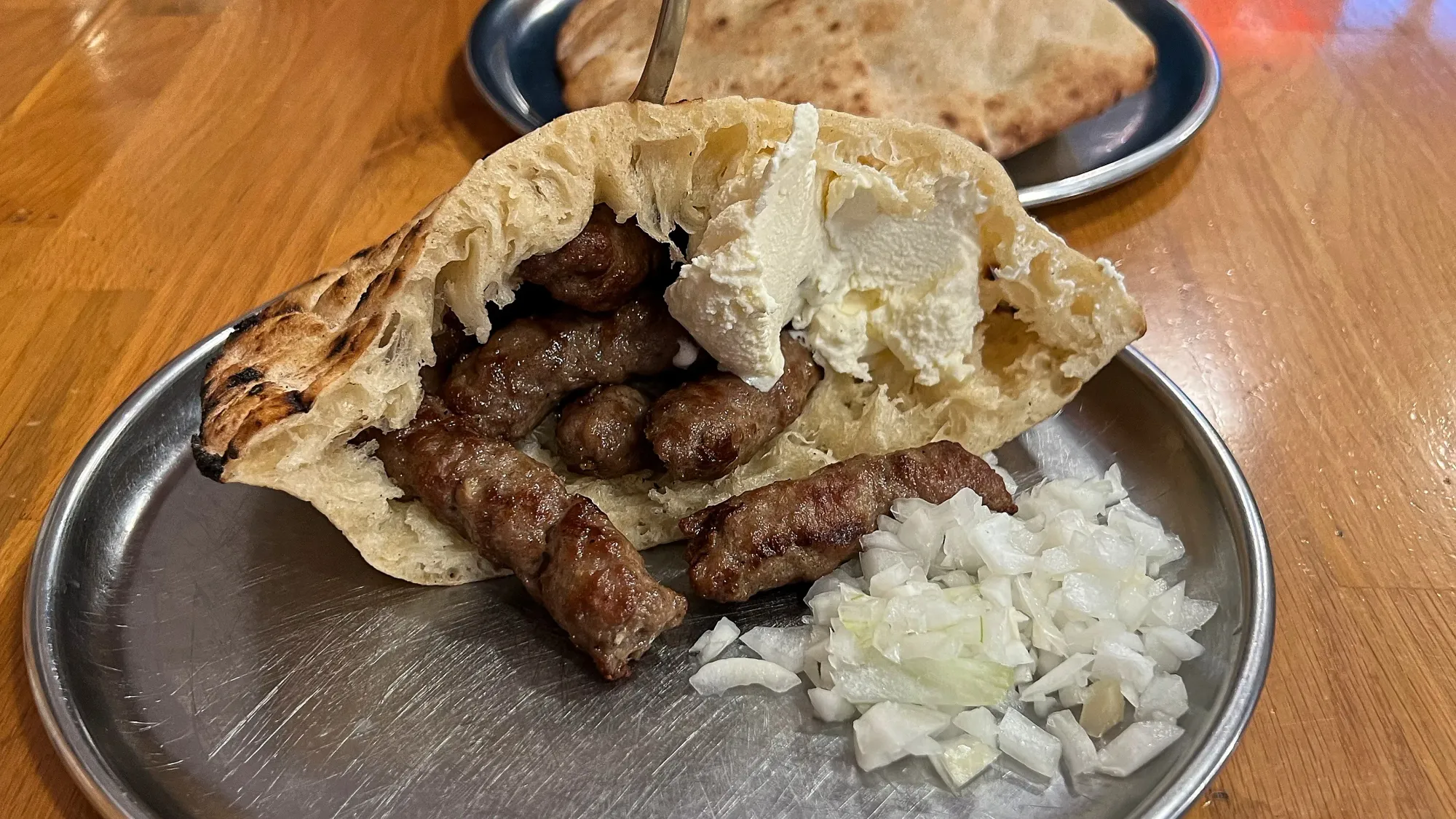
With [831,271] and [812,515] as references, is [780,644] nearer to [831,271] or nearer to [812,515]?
[812,515]

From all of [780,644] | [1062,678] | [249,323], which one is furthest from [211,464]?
[1062,678]

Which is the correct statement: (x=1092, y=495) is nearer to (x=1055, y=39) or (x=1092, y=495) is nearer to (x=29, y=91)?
(x=1055, y=39)

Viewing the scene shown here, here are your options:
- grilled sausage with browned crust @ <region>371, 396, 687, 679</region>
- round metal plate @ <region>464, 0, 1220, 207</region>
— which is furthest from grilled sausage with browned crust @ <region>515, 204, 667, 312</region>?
round metal plate @ <region>464, 0, 1220, 207</region>

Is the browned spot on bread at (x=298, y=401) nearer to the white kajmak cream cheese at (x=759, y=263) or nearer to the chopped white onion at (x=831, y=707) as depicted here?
the white kajmak cream cheese at (x=759, y=263)

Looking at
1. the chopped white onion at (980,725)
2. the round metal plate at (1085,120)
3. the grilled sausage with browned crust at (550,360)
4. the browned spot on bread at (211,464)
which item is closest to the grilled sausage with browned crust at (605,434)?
the grilled sausage with browned crust at (550,360)

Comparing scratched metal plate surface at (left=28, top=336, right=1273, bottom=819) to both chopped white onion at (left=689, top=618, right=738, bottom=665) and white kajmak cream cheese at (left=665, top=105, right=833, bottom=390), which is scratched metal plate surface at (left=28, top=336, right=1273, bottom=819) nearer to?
chopped white onion at (left=689, top=618, right=738, bottom=665)

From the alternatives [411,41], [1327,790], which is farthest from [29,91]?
[1327,790]
